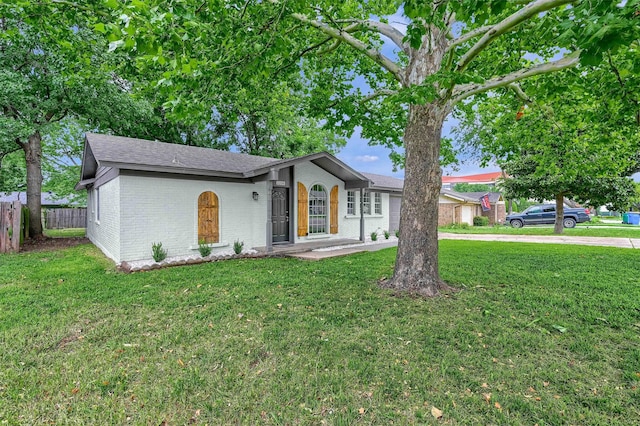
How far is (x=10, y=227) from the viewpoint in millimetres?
9391

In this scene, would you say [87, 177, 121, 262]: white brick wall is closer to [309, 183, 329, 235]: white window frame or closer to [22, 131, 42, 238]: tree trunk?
[22, 131, 42, 238]: tree trunk

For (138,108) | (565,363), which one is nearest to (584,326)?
(565,363)

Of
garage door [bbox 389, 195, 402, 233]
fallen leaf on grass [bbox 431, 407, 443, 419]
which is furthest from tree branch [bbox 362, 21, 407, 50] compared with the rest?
garage door [bbox 389, 195, 402, 233]

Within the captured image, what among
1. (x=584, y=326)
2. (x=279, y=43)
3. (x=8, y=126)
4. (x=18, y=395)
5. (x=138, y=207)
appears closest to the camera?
(x=18, y=395)

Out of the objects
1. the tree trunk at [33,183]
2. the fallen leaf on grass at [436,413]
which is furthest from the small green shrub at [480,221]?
the tree trunk at [33,183]

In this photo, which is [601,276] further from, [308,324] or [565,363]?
[308,324]

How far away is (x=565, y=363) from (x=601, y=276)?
4.67 metres

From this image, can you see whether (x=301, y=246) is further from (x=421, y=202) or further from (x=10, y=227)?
(x=10, y=227)

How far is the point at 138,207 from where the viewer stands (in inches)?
306

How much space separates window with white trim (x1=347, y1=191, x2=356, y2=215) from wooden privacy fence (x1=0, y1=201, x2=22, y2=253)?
10.9 metres

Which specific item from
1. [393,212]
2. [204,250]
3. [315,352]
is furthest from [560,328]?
[393,212]

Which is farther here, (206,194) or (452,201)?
(452,201)

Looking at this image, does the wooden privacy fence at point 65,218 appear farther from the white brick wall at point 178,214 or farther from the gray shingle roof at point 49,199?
the white brick wall at point 178,214

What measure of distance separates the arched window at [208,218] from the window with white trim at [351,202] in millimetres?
5764
